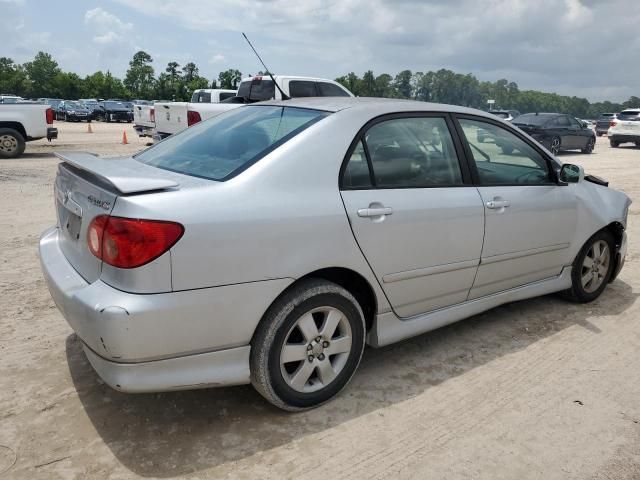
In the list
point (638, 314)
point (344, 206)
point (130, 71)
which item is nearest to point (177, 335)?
point (344, 206)

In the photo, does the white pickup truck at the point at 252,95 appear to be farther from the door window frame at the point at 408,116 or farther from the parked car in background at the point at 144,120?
the door window frame at the point at 408,116

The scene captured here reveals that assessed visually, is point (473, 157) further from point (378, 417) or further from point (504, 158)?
point (378, 417)

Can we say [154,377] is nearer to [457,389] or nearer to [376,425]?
[376,425]

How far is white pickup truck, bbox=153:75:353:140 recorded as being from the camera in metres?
11.6

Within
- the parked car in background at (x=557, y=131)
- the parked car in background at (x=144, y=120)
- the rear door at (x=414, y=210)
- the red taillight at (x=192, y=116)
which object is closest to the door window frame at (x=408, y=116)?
the rear door at (x=414, y=210)

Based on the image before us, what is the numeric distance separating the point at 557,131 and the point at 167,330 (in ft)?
63.7

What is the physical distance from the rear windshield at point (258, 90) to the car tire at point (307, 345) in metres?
9.65

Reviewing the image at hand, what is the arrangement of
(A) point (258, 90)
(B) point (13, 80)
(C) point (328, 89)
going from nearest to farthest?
(C) point (328, 89) → (A) point (258, 90) → (B) point (13, 80)

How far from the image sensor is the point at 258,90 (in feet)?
41.4

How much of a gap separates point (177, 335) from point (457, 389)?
1.72m

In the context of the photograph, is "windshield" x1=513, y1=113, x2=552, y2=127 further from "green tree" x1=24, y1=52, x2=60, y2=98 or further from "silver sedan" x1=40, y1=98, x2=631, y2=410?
"green tree" x1=24, y1=52, x2=60, y2=98

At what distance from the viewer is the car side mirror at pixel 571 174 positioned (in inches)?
160

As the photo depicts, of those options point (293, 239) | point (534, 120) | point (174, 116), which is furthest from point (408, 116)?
point (534, 120)

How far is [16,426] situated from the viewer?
271 centimetres
